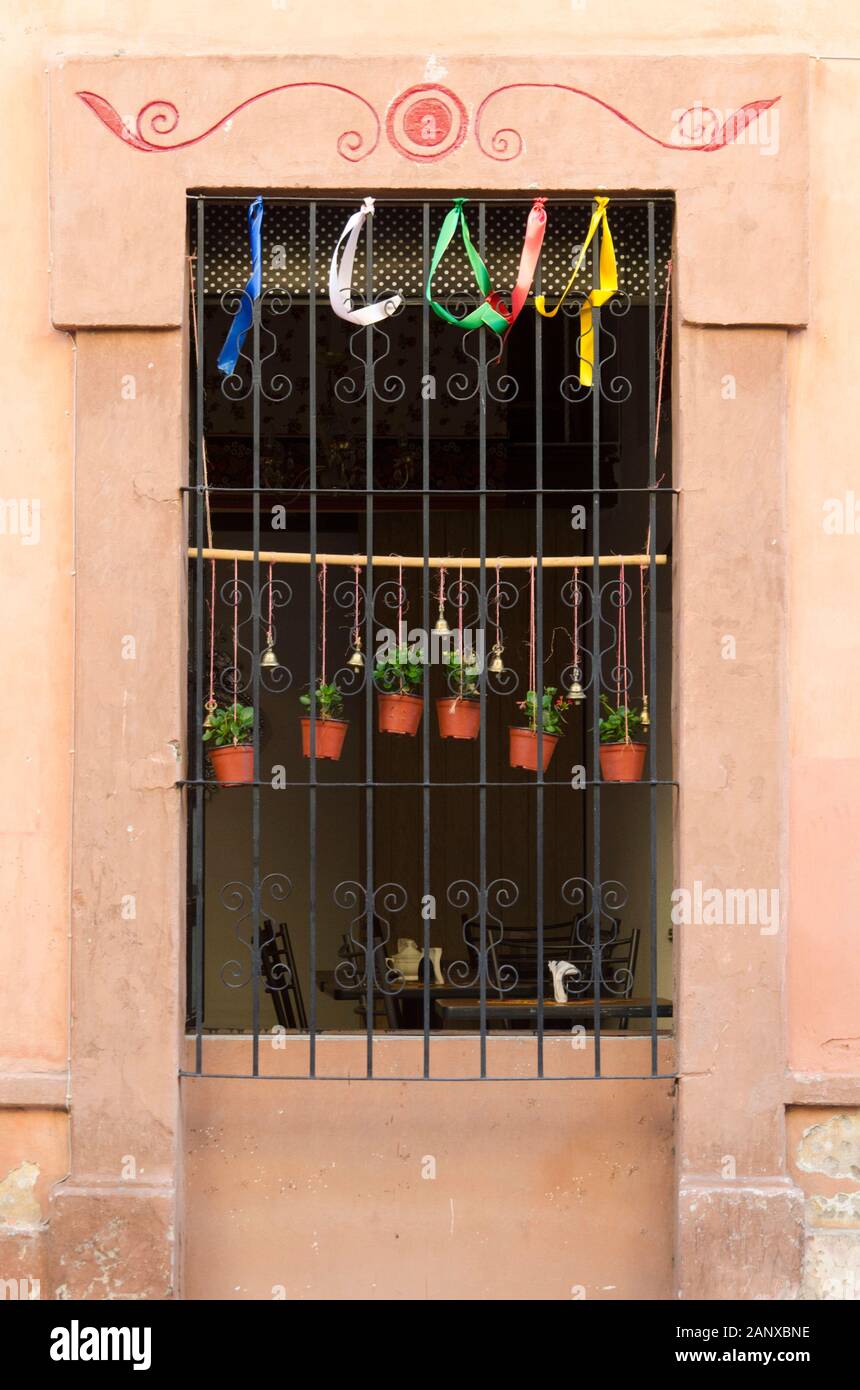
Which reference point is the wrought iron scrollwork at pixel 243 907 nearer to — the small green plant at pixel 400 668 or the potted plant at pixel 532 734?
the small green plant at pixel 400 668

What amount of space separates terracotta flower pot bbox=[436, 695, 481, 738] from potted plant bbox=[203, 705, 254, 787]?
70cm

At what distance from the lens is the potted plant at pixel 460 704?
548cm

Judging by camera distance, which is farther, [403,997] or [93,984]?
[403,997]

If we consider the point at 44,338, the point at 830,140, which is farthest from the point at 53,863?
the point at 830,140

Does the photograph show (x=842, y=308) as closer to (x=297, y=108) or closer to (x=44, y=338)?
(x=297, y=108)

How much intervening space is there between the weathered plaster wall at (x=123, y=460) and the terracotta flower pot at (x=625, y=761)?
56cm

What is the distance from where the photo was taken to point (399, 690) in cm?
556

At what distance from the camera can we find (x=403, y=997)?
21.6ft

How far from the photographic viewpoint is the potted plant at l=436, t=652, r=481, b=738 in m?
5.48

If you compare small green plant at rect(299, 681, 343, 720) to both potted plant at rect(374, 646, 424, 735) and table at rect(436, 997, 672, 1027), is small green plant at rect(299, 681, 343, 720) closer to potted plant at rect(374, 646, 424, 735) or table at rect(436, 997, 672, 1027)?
potted plant at rect(374, 646, 424, 735)

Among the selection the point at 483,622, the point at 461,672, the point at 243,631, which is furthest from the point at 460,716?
the point at 243,631

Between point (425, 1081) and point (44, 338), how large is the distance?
2944 mm

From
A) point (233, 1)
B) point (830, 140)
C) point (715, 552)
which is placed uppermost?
point (233, 1)

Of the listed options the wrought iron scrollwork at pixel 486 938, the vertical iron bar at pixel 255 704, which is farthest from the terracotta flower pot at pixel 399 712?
the wrought iron scrollwork at pixel 486 938
